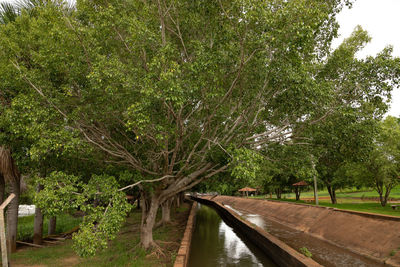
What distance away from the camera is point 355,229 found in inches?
443

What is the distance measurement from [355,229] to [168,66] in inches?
408

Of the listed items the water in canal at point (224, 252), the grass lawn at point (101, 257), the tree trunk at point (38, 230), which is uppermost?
the tree trunk at point (38, 230)

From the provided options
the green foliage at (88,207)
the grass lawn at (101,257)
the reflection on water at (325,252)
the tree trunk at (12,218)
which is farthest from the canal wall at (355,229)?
the tree trunk at (12,218)

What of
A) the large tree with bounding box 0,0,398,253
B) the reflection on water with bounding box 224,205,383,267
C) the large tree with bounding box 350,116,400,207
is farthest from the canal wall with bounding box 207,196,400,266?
the large tree with bounding box 350,116,400,207

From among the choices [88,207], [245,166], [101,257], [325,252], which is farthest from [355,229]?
[88,207]

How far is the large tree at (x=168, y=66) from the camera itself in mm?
7320

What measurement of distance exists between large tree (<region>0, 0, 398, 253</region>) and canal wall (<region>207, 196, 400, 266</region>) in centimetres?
489

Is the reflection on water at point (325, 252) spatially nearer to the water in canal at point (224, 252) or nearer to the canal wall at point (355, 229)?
the canal wall at point (355, 229)

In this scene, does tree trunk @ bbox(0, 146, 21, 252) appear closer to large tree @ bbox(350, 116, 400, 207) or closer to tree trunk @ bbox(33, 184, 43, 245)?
tree trunk @ bbox(33, 184, 43, 245)

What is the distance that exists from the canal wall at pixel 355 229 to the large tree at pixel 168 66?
4.89 m

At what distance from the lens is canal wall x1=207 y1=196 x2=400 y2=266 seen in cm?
903

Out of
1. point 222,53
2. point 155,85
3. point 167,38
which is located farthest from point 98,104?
point 222,53

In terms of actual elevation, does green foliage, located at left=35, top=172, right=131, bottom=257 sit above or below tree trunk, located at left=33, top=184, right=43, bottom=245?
above

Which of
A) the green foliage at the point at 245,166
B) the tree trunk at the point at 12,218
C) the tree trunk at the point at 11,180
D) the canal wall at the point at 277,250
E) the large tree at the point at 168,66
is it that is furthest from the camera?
the tree trunk at the point at 12,218
